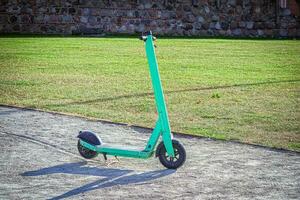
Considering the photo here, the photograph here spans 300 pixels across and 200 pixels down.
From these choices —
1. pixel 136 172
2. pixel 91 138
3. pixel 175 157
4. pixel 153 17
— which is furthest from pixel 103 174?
pixel 153 17

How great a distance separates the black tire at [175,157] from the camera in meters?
6.56

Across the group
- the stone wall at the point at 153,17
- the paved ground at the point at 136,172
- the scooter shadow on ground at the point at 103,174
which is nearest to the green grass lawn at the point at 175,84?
the paved ground at the point at 136,172

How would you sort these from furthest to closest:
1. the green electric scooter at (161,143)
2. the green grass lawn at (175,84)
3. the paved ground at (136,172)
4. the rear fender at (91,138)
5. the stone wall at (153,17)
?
1. the stone wall at (153,17)
2. the green grass lawn at (175,84)
3. the rear fender at (91,138)
4. the green electric scooter at (161,143)
5. the paved ground at (136,172)

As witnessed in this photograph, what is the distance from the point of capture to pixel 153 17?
27359 millimetres

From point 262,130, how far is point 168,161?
102 inches

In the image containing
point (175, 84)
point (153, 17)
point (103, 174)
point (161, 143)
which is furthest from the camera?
point (153, 17)

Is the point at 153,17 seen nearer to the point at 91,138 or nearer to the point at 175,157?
the point at 91,138

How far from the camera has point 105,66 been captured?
16.5 meters

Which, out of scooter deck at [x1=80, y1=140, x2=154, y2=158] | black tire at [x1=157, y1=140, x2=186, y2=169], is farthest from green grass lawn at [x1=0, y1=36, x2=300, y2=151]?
scooter deck at [x1=80, y1=140, x2=154, y2=158]

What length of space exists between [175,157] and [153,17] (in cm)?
2116

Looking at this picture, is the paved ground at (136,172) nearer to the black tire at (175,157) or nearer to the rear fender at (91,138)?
the black tire at (175,157)

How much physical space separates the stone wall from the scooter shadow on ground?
65.4 ft

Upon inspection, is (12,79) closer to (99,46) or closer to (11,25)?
(99,46)

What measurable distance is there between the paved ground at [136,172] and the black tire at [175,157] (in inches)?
3.6
